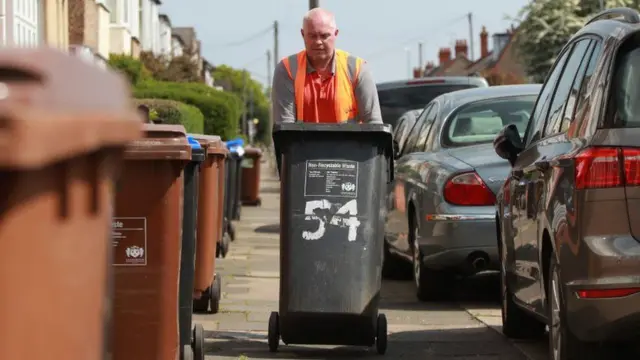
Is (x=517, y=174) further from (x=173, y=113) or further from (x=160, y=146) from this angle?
(x=173, y=113)

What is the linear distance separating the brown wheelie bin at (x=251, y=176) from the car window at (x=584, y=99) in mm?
20486

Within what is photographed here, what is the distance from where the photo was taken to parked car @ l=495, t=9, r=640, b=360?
5.47 meters

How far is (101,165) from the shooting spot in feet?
9.01

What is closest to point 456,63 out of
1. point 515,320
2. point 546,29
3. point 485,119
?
point 546,29

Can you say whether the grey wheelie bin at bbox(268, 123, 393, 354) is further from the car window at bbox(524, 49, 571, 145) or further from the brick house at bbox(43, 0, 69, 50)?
the brick house at bbox(43, 0, 69, 50)

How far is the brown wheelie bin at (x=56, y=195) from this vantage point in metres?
2.27

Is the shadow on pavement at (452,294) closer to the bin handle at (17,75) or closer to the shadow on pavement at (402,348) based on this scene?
the shadow on pavement at (402,348)

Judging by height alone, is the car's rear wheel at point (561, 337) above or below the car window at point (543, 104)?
below

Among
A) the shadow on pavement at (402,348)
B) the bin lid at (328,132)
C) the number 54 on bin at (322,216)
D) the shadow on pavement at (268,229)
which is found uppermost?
the bin lid at (328,132)

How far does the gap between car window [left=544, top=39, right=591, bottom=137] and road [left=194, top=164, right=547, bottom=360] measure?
1347mm

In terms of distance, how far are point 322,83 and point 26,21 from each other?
1439 cm

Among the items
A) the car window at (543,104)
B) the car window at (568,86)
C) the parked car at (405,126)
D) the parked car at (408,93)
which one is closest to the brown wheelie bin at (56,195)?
the car window at (568,86)

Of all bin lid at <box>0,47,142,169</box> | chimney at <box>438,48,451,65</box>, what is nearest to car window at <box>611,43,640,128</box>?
bin lid at <box>0,47,142,169</box>

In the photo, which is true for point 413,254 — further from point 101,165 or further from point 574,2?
point 574,2
